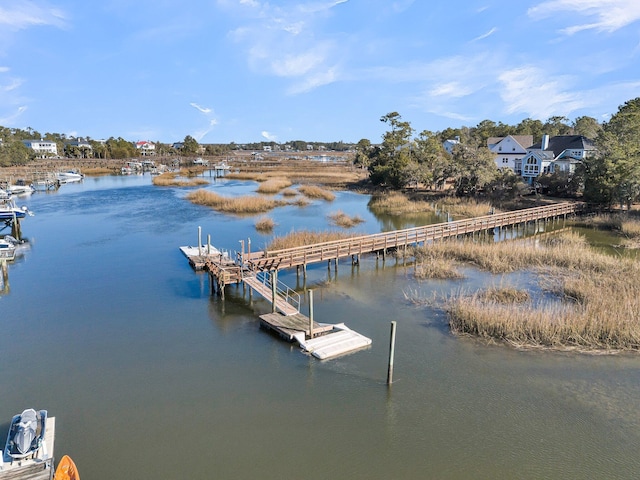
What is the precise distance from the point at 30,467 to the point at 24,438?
0.70m

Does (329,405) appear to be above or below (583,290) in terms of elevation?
below

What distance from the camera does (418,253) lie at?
2628 cm

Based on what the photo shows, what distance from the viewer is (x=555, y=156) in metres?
54.6

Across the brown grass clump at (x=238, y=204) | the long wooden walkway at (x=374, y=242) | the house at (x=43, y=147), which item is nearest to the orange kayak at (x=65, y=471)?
the long wooden walkway at (x=374, y=242)

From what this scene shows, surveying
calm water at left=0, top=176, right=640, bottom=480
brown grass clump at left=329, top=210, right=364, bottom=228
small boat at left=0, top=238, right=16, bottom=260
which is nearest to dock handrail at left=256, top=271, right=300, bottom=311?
calm water at left=0, top=176, right=640, bottom=480

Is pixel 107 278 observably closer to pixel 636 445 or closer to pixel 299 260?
pixel 299 260

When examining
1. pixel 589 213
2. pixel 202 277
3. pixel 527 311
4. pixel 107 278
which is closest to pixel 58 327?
pixel 107 278

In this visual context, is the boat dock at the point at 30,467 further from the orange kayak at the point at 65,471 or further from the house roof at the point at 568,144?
the house roof at the point at 568,144

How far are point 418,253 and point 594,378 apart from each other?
1421 centimetres

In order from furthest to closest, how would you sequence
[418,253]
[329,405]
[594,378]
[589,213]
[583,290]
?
[589,213] → [418,253] → [583,290] → [594,378] → [329,405]

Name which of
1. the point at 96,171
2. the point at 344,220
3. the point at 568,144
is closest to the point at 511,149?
the point at 568,144

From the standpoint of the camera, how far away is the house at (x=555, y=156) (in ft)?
171

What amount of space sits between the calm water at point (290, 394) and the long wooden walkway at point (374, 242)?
246 cm

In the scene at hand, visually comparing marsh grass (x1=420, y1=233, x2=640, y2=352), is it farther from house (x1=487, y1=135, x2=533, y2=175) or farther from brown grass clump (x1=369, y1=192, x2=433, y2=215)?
house (x1=487, y1=135, x2=533, y2=175)
